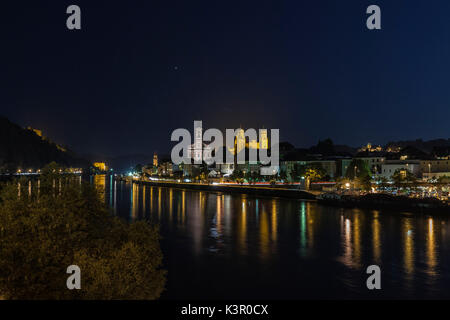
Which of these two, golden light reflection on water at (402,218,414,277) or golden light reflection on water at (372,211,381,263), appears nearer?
golden light reflection on water at (402,218,414,277)

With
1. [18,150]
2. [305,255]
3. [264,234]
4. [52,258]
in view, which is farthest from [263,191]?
[18,150]

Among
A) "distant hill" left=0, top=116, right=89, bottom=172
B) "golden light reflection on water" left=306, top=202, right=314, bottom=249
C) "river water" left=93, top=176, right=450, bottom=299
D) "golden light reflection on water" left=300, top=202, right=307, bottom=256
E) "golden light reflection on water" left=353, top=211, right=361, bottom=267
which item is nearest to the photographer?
"river water" left=93, top=176, right=450, bottom=299

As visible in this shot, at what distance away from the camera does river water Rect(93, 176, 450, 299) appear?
576 inches

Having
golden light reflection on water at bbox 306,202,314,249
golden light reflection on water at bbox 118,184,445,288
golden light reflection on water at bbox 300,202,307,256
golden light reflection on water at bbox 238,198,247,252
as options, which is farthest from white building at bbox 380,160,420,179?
golden light reflection on water at bbox 238,198,247,252

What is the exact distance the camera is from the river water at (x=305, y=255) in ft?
48.0

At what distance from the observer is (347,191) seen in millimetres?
48562

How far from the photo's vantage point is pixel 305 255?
20125 millimetres

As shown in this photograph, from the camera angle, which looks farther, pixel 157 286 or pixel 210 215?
pixel 210 215

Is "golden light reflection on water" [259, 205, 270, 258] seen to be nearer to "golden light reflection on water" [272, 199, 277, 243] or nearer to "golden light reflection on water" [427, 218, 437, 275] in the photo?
"golden light reflection on water" [272, 199, 277, 243]

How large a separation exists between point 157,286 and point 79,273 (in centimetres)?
297
